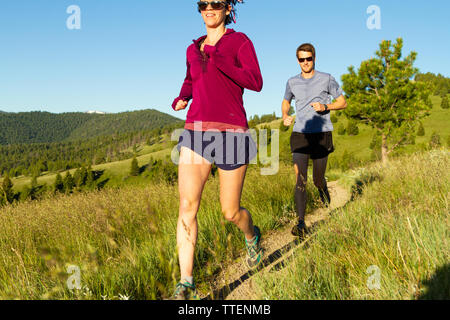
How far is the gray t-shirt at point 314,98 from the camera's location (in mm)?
4160

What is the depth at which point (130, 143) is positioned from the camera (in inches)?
7185

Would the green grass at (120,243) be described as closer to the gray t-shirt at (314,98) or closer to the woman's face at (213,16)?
the gray t-shirt at (314,98)

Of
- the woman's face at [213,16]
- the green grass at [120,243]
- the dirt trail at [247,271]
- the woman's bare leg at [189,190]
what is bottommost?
the dirt trail at [247,271]

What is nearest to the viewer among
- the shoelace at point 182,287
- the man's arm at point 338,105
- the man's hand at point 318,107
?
the shoelace at point 182,287

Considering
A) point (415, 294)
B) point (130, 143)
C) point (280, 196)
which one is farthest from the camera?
point (130, 143)

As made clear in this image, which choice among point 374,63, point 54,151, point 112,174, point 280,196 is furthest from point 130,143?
point 280,196

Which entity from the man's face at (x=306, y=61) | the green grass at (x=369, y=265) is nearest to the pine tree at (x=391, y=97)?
the man's face at (x=306, y=61)

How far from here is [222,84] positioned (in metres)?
2.28

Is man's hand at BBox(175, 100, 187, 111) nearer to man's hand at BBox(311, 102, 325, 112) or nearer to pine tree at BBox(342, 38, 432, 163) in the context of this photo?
man's hand at BBox(311, 102, 325, 112)

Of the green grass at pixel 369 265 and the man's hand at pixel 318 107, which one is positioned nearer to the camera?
the green grass at pixel 369 265

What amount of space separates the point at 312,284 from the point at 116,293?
1.47 m

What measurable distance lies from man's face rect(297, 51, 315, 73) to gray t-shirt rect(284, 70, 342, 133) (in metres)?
0.13

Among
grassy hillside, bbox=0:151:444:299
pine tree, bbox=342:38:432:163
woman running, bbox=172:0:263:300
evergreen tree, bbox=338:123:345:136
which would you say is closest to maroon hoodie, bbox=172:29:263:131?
woman running, bbox=172:0:263:300
